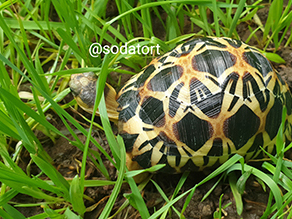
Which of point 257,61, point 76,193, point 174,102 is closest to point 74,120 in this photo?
point 76,193

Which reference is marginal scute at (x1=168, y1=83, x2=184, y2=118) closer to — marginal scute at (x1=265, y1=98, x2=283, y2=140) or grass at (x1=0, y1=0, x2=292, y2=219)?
grass at (x1=0, y1=0, x2=292, y2=219)

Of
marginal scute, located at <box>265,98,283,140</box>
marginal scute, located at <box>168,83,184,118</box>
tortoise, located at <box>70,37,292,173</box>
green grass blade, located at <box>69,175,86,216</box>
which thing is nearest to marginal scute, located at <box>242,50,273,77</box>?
tortoise, located at <box>70,37,292,173</box>

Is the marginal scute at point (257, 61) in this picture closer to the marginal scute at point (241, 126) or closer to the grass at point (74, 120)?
the marginal scute at point (241, 126)

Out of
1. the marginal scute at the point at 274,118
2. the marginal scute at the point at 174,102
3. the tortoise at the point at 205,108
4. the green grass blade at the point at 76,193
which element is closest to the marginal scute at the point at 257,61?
the tortoise at the point at 205,108

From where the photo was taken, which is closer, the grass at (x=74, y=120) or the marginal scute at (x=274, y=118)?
the grass at (x=74, y=120)

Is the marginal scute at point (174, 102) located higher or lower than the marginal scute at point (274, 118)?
higher

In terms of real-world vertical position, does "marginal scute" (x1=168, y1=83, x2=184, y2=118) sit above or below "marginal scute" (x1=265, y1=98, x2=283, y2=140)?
above

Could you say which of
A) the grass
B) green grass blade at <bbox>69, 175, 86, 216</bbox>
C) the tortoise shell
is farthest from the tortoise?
green grass blade at <bbox>69, 175, 86, 216</bbox>

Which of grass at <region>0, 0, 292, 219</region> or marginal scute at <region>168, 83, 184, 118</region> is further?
marginal scute at <region>168, 83, 184, 118</region>
